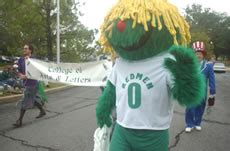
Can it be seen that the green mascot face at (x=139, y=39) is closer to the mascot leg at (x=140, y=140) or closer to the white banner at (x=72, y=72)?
the mascot leg at (x=140, y=140)

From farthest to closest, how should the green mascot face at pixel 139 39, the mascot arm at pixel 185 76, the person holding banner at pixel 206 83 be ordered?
the person holding banner at pixel 206 83 < the green mascot face at pixel 139 39 < the mascot arm at pixel 185 76

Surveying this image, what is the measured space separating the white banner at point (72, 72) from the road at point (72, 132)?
3.07 feet

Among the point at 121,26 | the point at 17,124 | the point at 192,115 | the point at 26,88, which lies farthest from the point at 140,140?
the point at 26,88

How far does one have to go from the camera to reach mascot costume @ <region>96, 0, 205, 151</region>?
114 inches

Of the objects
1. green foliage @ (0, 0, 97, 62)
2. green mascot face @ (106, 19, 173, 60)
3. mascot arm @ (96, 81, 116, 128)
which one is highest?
green foliage @ (0, 0, 97, 62)

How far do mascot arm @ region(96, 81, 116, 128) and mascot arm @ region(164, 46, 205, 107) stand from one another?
64 cm

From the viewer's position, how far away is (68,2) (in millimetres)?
18609

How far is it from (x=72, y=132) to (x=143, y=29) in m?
3.94

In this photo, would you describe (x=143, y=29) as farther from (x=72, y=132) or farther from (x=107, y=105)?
(x=72, y=132)

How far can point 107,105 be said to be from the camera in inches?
131

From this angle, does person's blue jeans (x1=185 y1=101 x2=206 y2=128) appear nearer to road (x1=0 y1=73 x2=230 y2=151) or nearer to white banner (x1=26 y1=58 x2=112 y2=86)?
road (x1=0 y1=73 x2=230 y2=151)

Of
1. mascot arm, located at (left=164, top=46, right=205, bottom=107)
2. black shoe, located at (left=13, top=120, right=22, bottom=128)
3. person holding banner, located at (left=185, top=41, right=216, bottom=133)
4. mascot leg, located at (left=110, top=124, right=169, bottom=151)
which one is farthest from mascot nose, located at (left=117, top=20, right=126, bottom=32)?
black shoe, located at (left=13, top=120, right=22, bottom=128)

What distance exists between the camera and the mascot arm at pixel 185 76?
2.82 metres

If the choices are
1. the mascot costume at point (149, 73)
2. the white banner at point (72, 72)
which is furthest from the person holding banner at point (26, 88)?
the mascot costume at point (149, 73)
